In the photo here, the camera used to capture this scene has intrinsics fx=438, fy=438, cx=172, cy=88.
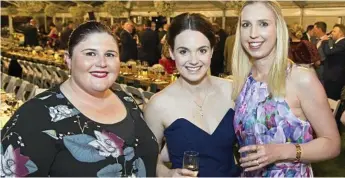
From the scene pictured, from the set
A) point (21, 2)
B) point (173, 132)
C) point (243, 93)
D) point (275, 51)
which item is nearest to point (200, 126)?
point (173, 132)

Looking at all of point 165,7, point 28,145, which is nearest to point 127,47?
point 165,7

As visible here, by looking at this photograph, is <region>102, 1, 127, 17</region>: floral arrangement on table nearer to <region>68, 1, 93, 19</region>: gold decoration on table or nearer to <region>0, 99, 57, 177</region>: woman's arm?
<region>68, 1, 93, 19</region>: gold decoration on table

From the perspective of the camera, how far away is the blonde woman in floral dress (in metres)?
2.04

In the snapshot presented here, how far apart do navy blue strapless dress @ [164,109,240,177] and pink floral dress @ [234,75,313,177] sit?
8cm

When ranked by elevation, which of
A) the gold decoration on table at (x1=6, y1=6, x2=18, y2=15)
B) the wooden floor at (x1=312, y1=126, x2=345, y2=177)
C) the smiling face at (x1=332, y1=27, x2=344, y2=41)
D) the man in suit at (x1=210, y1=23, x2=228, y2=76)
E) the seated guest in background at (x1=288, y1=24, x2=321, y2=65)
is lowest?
the wooden floor at (x1=312, y1=126, x2=345, y2=177)

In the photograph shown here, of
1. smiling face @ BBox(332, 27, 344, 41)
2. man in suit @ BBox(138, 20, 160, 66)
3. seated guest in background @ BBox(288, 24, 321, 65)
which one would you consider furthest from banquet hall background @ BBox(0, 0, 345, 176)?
smiling face @ BBox(332, 27, 344, 41)

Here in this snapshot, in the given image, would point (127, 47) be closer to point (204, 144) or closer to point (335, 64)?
point (335, 64)

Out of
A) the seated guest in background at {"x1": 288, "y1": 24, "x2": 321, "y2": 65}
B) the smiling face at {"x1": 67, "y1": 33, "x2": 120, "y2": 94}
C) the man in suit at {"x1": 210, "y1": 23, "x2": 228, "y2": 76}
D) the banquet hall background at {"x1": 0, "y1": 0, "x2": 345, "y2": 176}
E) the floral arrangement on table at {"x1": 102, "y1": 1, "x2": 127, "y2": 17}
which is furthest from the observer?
the floral arrangement on table at {"x1": 102, "y1": 1, "x2": 127, "y2": 17}

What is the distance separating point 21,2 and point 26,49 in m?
3.28

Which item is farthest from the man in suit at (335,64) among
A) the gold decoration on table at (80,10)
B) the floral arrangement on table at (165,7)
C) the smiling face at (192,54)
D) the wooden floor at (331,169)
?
the gold decoration on table at (80,10)

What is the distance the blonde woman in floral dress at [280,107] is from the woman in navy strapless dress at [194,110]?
0.13 m

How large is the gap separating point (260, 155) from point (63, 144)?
33.7 inches

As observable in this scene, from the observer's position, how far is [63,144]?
1.61 m

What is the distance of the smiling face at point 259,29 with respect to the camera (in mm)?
2064
